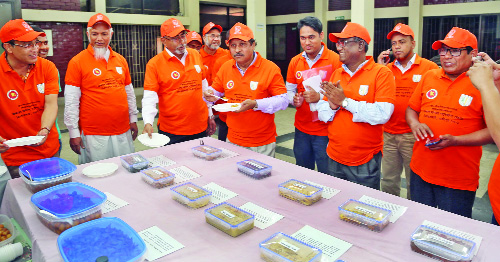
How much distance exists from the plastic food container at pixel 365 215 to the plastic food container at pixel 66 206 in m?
1.05

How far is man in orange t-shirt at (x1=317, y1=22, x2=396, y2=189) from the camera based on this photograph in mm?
2221

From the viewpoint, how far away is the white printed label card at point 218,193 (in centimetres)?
166

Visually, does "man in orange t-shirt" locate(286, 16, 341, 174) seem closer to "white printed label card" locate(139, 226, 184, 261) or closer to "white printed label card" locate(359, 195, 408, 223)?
"white printed label card" locate(359, 195, 408, 223)

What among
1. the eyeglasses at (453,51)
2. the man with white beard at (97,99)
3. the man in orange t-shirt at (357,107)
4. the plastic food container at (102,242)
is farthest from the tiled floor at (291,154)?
the plastic food container at (102,242)

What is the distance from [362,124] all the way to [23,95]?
241 cm

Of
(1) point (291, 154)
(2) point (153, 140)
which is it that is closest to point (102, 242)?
(2) point (153, 140)

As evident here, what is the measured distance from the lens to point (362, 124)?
89.8 inches

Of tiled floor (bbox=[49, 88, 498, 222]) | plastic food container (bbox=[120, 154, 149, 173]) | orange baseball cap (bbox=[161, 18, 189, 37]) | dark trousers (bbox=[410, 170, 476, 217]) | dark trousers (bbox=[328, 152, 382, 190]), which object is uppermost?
orange baseball cap (bbox=[161, 18, 189, 37])

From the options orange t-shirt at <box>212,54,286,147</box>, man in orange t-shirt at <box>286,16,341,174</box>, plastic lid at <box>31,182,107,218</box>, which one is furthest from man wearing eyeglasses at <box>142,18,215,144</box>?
plastic lid at <box>31,182,107,218</box>

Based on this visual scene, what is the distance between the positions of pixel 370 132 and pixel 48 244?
1913 millimetres

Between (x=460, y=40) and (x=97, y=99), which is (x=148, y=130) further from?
(x=460, y=40)

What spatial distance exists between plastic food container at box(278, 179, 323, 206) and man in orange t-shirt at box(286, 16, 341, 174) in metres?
1.20

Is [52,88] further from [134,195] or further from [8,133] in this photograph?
[134,195]

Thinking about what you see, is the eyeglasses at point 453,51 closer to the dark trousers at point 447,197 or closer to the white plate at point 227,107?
the dark trousers at point 447,197
